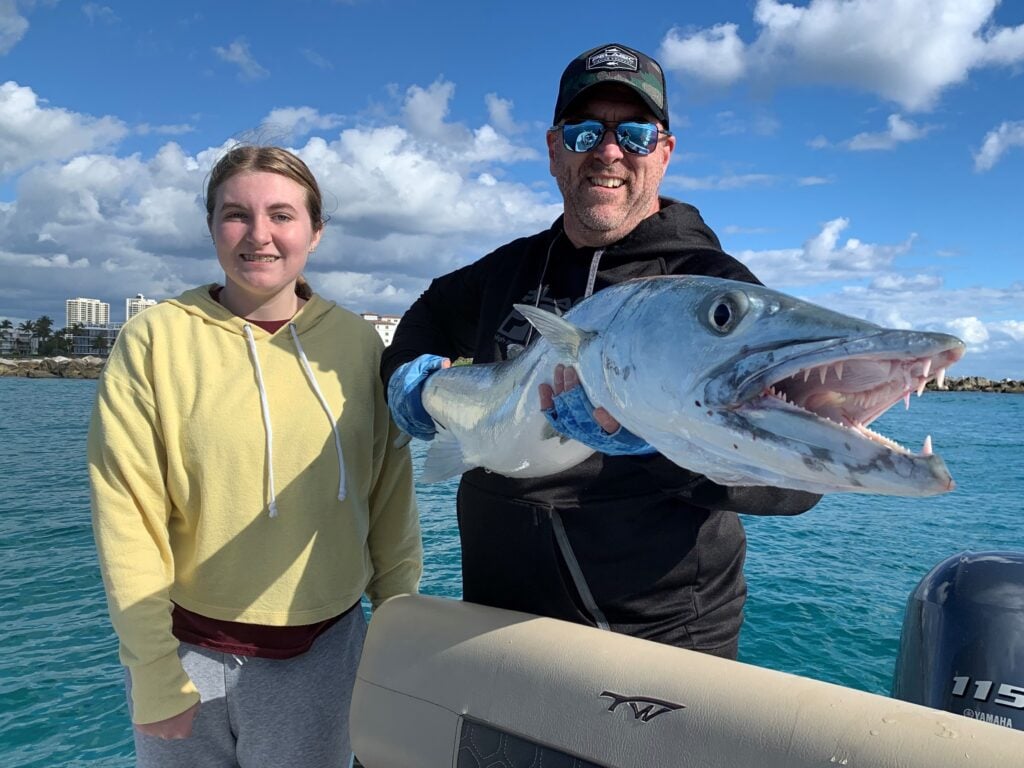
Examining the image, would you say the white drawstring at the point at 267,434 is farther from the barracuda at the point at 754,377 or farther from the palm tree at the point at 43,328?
the palm tree at the point at 43,328

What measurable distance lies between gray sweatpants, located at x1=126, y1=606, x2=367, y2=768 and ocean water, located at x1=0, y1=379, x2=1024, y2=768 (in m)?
3.71

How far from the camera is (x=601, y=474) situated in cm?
262

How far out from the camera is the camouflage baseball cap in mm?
2734

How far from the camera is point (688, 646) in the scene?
266 cm

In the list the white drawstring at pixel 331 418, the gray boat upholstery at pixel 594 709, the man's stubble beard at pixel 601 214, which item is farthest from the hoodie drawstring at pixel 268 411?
the man's stubble beard at pixel 601 214

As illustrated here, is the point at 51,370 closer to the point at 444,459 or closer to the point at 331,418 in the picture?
the point at 331,418

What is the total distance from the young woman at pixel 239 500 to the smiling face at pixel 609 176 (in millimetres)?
1129

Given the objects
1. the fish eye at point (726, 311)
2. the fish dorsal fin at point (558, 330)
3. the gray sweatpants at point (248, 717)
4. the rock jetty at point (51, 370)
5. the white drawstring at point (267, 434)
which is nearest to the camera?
the fish eye at point (726, 311)

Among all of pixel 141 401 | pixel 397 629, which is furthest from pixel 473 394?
pixel 141 401

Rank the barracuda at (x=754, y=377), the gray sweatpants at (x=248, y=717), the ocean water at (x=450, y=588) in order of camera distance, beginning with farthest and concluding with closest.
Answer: the ocean water at (x=450, y=588), the gray sweatpants at (x=248, y=717), the barracuda at (x=754, y=377)

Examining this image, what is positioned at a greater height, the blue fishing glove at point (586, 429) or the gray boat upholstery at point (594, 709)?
the blue fishing glove at point (586, 429)

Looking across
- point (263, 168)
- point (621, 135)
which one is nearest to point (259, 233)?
point (263, 168)

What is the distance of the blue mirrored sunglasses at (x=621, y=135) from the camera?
2766mm

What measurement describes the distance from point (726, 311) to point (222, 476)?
1.95 m
